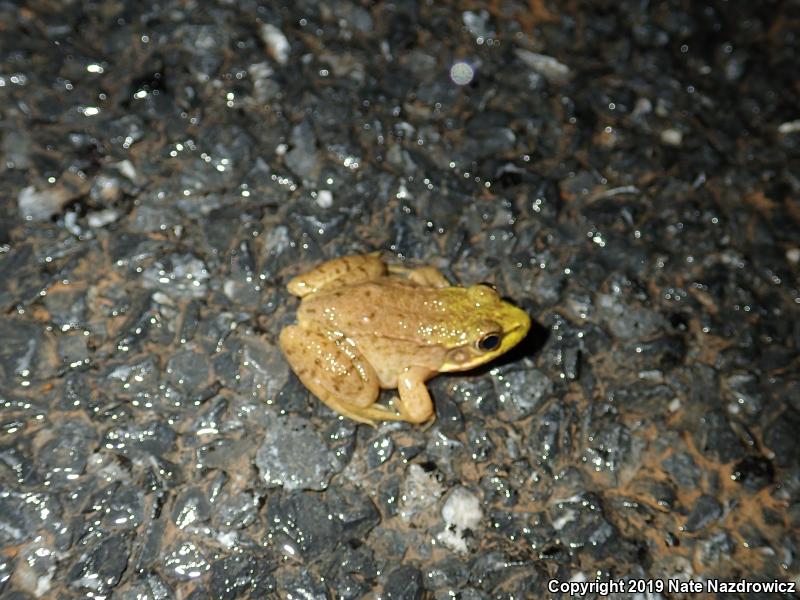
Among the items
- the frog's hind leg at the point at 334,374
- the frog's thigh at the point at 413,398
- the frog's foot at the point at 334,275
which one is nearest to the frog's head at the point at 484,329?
the frog's thigh at the point at 413,398

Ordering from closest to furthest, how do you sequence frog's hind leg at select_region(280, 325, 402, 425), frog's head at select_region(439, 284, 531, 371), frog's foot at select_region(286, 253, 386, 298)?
1. frog's hind leg at select_region(280, 325, 402, 425)
2. frog's head at select_region(439, 284, 531, 371)
3. frog's foot at select_region(286, 253, 386, 298)

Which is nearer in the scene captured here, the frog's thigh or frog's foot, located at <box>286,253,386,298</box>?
the frog's thigh

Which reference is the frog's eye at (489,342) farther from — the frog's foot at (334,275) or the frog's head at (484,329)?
the frog's foot at (334,275)

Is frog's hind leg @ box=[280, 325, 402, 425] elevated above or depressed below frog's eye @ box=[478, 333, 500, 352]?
below

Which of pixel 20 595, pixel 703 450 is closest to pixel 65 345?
pixel 20 595

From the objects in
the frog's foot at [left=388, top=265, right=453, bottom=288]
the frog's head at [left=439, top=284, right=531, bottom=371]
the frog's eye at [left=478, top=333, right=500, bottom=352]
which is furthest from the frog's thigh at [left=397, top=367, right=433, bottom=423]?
the frog's foot at [left=388, top=265, right=453, bottom=288]

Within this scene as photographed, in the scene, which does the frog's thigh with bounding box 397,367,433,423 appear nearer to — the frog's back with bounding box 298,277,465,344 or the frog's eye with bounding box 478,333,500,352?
the frog's back with bounding box 298,277,465,344
